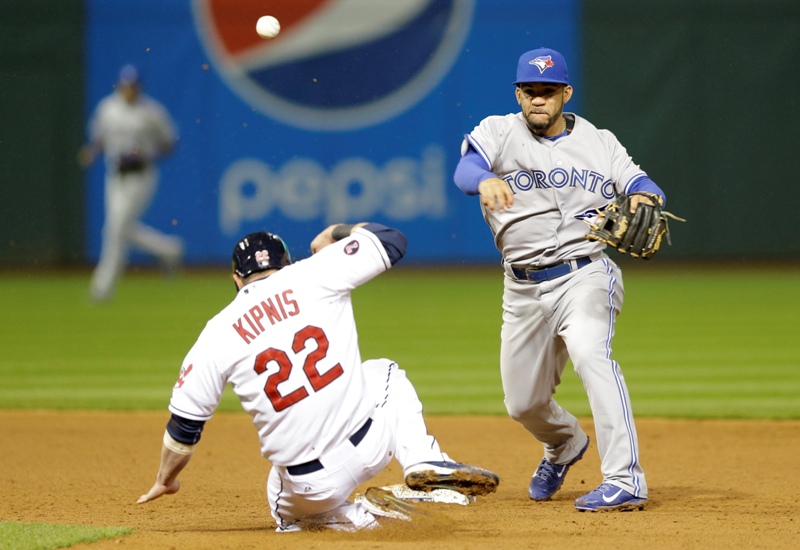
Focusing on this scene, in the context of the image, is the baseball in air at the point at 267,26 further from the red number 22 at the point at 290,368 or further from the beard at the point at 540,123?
the red number 22 at the point at 290,368

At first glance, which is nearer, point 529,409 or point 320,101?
point 529,409

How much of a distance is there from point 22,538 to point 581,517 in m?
2.15

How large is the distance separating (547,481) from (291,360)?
171 centimetres

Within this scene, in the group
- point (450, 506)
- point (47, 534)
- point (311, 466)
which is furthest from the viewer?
point (450, 506)

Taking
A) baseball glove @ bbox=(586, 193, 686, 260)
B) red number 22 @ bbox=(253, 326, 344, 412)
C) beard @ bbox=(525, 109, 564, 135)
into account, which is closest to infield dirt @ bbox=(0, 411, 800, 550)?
red number 22 @ bbox=(253, 326, 344, 412)

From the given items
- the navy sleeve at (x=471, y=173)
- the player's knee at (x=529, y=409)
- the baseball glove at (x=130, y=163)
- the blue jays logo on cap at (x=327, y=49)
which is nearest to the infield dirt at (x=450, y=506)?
Result: the player's knee at (x=529, y=409)

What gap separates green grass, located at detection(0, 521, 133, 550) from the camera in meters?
4.15

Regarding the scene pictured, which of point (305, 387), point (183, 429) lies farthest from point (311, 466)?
point (183, 429)

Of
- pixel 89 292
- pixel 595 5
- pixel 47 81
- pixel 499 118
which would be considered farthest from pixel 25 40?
pixel 499 118

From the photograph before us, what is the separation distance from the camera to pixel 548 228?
4945 mm

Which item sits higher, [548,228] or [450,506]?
[548,228]

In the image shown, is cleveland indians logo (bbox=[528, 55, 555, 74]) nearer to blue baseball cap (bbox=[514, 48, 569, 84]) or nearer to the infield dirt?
blue baseball cap (bbox=[514, 48, 569, 84])

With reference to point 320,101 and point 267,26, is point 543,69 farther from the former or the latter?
point 320,101

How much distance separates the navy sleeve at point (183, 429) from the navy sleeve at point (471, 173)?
4.89 feet
